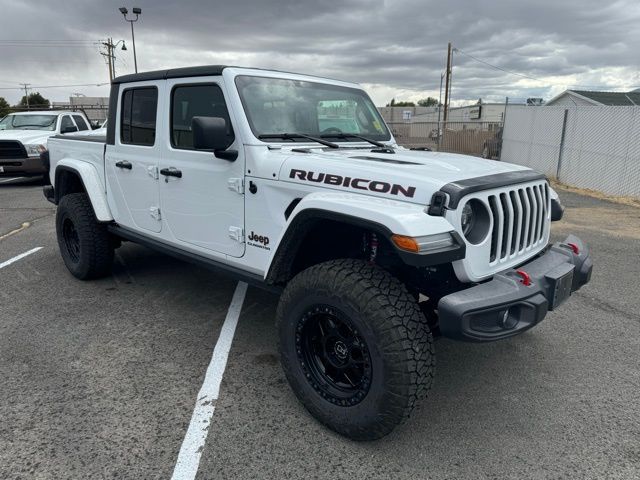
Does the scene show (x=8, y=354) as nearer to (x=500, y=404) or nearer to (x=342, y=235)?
(x=342, y=235)

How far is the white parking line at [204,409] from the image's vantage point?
2416 millimetres

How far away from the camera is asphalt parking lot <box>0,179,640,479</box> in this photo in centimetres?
246

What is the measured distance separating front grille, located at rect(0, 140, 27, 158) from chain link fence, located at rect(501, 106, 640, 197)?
13.1 metres

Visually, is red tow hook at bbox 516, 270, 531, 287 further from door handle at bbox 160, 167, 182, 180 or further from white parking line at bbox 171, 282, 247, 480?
door handle at bbox 160, 167, 182, 180

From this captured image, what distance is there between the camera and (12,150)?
37.9 feet

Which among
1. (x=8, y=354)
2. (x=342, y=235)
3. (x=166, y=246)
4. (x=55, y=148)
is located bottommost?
(x=8, y=354)

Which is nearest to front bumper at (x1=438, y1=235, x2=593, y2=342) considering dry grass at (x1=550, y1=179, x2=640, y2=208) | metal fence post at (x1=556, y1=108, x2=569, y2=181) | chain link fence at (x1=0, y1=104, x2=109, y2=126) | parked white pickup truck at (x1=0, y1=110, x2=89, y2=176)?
dry grass at (x1=550, y1=179, x2=640, y2=208)

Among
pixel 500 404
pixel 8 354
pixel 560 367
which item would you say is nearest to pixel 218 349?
pixel 8 354

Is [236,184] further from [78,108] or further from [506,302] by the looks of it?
[78,108]

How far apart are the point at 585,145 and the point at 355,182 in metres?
11.3

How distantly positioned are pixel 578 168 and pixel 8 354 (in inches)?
491

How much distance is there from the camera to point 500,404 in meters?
2.99

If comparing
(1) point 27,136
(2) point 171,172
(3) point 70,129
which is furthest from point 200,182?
(3) point 70,129

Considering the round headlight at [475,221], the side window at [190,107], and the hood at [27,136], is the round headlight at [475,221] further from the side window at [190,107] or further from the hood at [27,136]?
the hood at [27,136]
